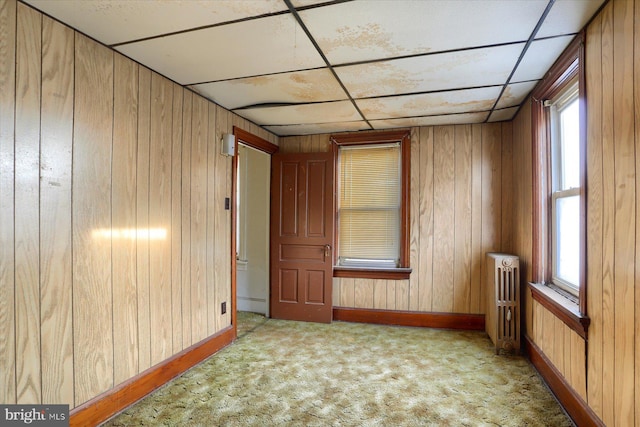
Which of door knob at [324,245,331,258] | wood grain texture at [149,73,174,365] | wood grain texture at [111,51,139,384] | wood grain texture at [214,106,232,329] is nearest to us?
wood grain texture at [111,51,139,384]

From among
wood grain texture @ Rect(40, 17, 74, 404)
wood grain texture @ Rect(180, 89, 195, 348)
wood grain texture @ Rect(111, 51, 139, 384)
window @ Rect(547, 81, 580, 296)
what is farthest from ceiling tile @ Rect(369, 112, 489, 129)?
wood grain texture @ Rect(40, 17, 74, 404)

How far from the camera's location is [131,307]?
2375 mm

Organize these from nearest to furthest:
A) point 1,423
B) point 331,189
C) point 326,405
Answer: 1. point 1,423
2. point 326,405
3. point 331,189

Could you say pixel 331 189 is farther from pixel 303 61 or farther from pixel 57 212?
pixel 57 212

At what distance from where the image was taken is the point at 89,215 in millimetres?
2092

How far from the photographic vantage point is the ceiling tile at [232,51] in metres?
1.98

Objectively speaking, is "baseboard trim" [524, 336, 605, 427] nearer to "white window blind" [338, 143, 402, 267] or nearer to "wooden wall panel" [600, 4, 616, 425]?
"wooden wall panel" [600, 4, 616, 425]

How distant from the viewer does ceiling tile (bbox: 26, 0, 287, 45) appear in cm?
173

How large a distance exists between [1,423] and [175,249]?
1405 mm

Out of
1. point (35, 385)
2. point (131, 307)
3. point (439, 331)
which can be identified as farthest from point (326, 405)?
point (439, 331)

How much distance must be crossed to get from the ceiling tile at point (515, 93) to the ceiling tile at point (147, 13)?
2183mm

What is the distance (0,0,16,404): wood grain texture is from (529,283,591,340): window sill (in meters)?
3.13

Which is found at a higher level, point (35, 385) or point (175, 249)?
point (175, 249)

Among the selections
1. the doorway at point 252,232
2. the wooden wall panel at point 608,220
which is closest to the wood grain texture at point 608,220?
the wooden wall panel at point 608,220
